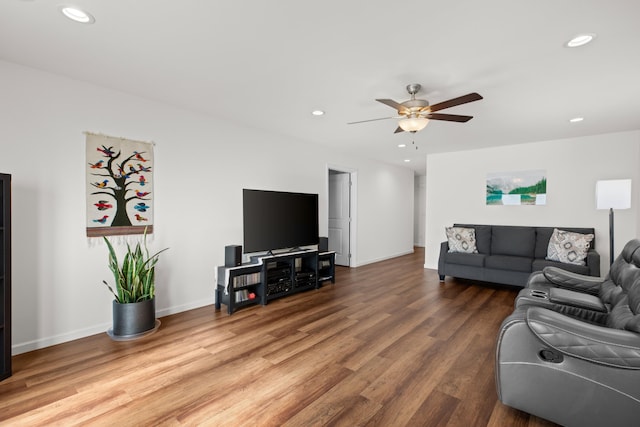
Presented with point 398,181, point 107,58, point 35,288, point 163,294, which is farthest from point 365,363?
point 398,181

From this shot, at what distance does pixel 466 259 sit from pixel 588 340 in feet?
11.8

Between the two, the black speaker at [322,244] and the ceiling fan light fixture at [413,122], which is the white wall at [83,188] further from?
the ceiling fan light fixture at [413,122]

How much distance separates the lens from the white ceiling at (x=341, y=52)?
6.02 ft

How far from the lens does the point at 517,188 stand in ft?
17.6

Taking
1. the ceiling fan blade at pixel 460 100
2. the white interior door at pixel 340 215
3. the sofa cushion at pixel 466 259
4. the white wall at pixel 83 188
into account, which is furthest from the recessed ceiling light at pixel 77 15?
the sofa cushion at pixel 466 259

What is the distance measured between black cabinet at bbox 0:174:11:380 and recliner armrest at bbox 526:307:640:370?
11.2ft

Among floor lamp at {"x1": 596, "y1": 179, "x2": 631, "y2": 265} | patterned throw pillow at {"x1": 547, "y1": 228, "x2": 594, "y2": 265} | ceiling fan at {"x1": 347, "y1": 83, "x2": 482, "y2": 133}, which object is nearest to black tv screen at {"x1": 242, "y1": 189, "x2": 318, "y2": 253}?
ceiling fan at {"x1": 347, "y1": 83, "x2": 482, "y2": 133}

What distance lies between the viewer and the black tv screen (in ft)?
13.1

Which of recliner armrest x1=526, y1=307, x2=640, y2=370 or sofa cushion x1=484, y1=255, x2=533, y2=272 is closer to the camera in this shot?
recliner armrest x1=526, y1=307, x2=640, y2=370

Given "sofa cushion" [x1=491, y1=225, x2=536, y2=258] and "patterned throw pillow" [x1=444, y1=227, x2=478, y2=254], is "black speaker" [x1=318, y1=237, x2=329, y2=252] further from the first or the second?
"sofa cushion" [x1=491, y1=225, x2=536, y2=258]

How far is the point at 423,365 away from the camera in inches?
93.6

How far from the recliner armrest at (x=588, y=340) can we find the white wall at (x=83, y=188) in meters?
Result: 3.41

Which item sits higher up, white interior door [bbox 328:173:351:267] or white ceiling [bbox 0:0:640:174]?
white ceiling [bbox 0:0:640:174]

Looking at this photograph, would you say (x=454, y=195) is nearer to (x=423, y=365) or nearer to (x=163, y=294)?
(x=423, y=365)
